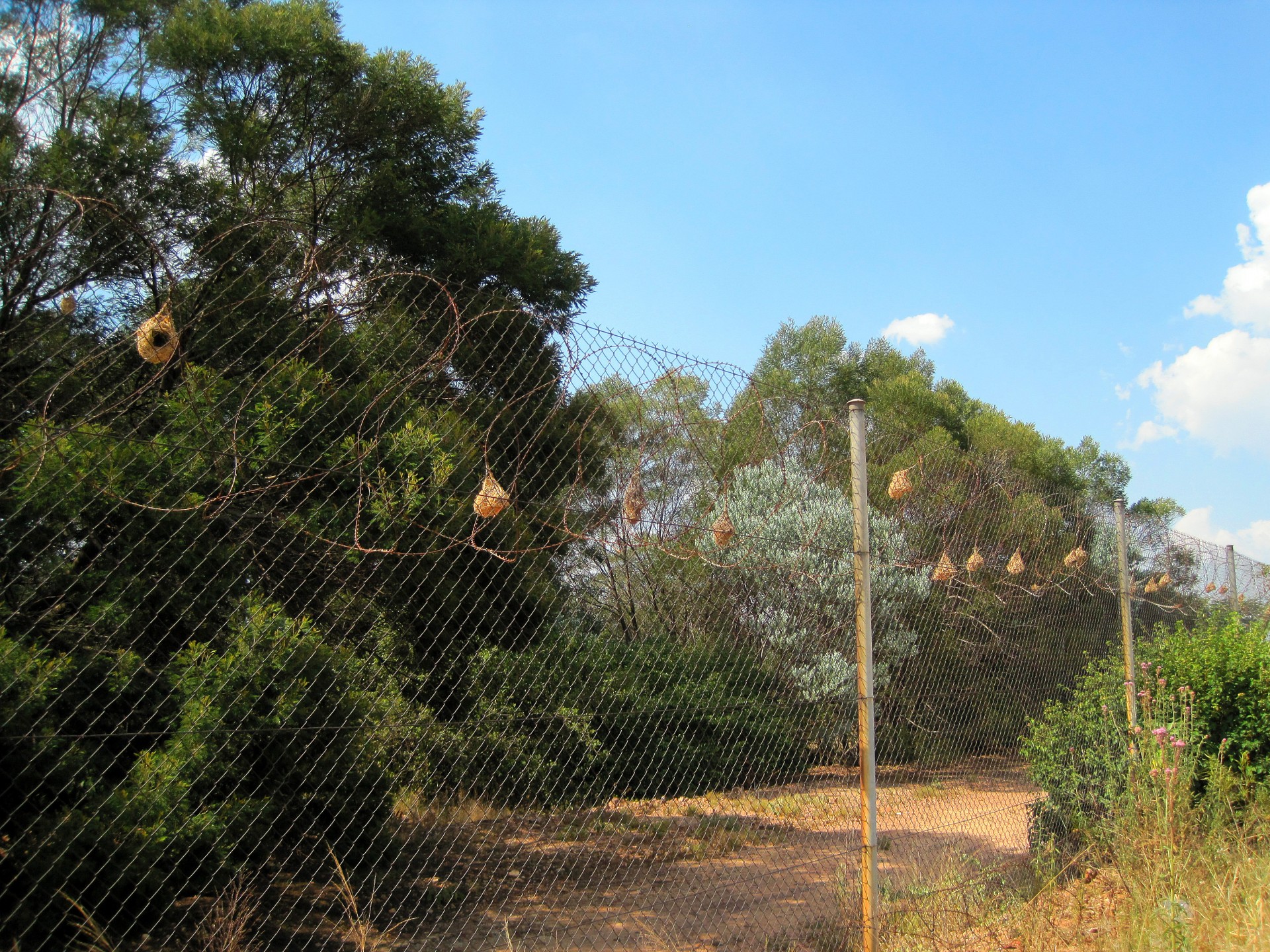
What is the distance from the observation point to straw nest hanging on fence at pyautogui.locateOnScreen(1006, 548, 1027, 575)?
195 inches

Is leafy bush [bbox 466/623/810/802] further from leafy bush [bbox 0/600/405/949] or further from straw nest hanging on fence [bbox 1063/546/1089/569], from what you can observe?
straw nest hanging on fence [bbox 1063/546/1089/569]

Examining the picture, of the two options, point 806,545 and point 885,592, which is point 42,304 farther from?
point 885,592

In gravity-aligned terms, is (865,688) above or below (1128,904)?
above

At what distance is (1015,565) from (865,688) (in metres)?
2.12

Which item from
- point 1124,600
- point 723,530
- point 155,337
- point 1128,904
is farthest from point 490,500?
point 1124,600

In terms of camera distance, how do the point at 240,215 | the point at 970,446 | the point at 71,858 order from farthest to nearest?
the point at 970,446, the point at 240,215, the point at 71,858

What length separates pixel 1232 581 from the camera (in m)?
7.74

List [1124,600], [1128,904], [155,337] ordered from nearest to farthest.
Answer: [155,337], [1128,904], [1124,600]

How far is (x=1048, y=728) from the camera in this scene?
16.8 feet

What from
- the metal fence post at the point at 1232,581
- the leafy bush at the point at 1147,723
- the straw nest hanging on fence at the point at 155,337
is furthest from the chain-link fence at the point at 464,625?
the metal fence post at the point at 1232,581

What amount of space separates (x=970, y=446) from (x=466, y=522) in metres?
12.3

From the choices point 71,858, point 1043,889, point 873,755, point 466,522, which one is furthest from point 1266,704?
point 71,858

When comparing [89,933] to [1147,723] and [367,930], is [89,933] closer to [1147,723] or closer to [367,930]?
[367,930]

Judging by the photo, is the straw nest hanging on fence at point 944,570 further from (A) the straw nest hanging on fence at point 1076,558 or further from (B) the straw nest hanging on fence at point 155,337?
(B) the straw nest hanging on fence at point 155,337
